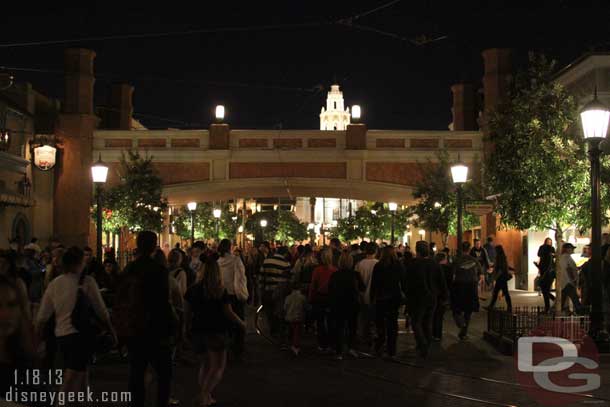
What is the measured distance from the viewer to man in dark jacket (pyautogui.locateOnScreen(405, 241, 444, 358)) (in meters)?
15.1

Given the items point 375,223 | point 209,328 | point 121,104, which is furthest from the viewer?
point 375,223

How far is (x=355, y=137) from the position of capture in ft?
121

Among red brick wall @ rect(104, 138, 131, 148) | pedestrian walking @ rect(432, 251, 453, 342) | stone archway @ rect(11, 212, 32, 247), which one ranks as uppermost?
red brick wall @ rect(104, 138, 131, 148)

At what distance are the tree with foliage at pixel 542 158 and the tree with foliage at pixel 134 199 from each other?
1871 centimetres

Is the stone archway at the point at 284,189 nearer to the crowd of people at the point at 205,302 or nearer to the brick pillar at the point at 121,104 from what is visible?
the brick pillar at the point at 121,104

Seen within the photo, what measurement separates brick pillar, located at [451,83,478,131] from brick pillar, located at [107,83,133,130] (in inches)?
661

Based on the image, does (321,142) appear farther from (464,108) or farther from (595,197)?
(595,197)

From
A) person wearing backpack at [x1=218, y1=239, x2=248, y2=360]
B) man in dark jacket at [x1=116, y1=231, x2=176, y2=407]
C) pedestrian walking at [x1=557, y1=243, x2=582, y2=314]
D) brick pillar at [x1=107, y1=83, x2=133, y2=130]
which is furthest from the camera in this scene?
brick pillar at [x1=107, y1=83, x2=133, y2=130]

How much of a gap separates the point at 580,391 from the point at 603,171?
8.49 meters

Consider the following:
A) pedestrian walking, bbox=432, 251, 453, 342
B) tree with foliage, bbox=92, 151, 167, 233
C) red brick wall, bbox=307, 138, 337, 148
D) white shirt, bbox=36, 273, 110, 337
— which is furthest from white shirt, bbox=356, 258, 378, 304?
red brick wall, bbox=307, 138, 337, 148

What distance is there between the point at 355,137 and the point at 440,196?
4.73 m

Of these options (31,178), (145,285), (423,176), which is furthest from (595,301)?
(31,178)

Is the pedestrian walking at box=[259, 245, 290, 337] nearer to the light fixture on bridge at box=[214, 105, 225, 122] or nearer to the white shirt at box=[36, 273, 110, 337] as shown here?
the white shirt at box=[36, 273, 110, 337]

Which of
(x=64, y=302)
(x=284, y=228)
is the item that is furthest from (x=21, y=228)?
(x=284, y=228)
